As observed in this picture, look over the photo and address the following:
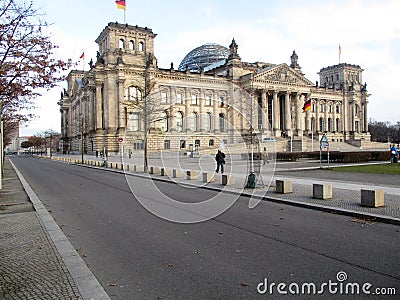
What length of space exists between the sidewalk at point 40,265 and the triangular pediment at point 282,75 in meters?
91.5

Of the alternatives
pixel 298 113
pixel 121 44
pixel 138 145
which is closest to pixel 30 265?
pixel 138 145

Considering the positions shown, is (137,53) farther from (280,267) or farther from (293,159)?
(280,267)

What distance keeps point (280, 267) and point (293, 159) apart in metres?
37.6

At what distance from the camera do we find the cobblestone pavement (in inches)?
224

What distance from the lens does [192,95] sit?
3418 inches

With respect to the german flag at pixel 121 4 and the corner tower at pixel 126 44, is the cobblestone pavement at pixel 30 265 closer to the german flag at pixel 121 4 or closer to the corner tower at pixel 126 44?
the german flag at pixel 121 4

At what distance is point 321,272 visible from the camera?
645cm

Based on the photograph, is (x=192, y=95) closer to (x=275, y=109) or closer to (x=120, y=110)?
(x=120, y=110)

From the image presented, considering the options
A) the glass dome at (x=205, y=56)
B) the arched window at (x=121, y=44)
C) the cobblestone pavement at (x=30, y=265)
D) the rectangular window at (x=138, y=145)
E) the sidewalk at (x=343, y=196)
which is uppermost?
the glass dome at (x=205, y=56)

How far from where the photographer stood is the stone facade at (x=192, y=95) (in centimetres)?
8331

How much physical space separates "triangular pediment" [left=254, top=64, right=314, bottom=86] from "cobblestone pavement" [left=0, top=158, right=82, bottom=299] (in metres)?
91.5

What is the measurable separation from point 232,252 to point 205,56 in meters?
114

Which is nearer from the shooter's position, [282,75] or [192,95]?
[192,95]

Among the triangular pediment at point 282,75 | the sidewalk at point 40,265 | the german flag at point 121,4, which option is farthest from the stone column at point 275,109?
the sidewalk at point 40,265
